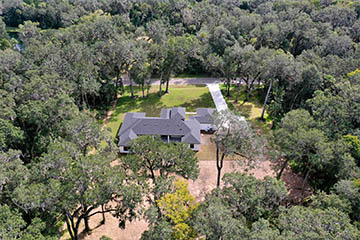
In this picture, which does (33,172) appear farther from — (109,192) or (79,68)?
(79,68)

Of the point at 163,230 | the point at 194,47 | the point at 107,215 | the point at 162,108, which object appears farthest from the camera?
the point at 194,47

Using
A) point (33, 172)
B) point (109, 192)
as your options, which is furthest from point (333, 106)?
point (33, 172)

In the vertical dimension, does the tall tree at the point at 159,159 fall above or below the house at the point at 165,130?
above

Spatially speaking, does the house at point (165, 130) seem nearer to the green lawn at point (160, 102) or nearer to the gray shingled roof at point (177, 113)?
the gray shingled roof at point (177, 113)

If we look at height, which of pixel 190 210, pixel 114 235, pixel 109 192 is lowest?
pixel 114 235

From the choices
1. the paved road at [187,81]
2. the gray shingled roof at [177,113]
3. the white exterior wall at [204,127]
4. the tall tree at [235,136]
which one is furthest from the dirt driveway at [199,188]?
the paved road at [187,81]

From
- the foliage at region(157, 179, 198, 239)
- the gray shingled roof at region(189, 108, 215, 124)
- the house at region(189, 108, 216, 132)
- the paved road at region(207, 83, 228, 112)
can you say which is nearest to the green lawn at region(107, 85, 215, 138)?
the paved road at region(207, 83, 228, 112)

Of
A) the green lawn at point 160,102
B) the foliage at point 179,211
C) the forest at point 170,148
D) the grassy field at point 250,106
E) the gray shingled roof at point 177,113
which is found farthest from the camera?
the green lawn at point 160,102
